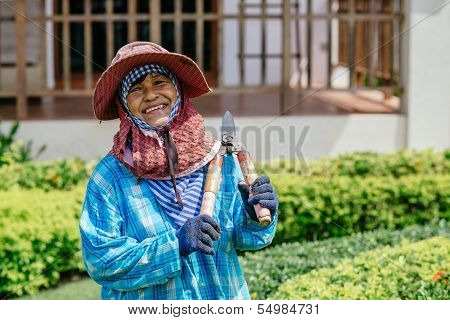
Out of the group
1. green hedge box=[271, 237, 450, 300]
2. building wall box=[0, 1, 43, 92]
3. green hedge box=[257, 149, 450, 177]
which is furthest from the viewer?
building wall box=[0, 1, 43, 92]

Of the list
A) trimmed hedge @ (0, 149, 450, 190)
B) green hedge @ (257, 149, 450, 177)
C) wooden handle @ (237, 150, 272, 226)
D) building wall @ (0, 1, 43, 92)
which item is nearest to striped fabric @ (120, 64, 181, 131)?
wooden handle @ (237, 150, 272, 226)

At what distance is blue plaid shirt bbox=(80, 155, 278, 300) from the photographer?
2656 millimetres

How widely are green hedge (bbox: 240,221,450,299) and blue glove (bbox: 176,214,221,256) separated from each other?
1915mm

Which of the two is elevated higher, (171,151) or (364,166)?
(171,151)

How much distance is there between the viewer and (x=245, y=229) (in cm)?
282

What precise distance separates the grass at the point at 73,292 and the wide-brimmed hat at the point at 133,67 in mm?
2730

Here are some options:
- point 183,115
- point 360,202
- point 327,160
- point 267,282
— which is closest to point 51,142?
point 327,160

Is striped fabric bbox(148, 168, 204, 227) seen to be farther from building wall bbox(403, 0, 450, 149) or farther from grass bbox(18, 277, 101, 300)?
building wall bbox(403, 0, 450, 149)

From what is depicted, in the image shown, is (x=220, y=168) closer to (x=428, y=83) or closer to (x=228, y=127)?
(x=228, y=127)

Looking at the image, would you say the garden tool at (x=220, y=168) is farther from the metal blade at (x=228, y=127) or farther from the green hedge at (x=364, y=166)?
the green hedge at (x=364, y=166)

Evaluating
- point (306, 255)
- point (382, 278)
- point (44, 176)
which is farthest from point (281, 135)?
point (382, 278)

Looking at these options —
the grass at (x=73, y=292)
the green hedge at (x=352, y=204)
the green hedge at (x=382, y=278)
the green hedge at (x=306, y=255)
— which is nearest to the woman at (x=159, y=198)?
the green hedge at (x=382, y=278)

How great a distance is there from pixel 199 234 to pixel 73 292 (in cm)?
318

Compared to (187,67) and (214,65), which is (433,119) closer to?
(214,65)
